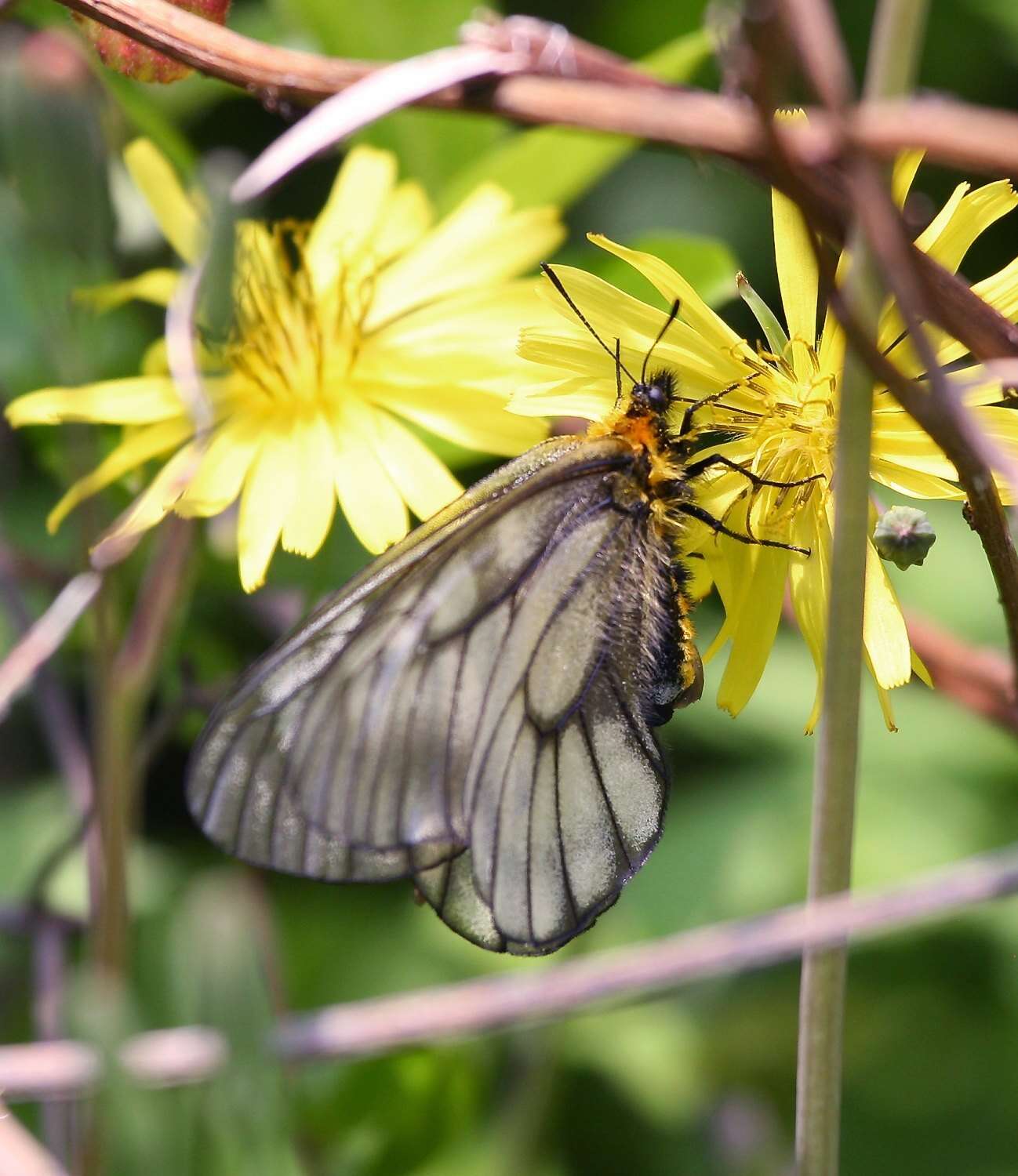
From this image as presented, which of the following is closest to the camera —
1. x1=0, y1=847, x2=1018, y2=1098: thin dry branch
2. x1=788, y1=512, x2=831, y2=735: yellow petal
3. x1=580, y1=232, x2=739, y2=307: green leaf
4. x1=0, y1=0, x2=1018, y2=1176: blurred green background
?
x1=0, y1=847, x2=1018, y2=1098: thin dry branch

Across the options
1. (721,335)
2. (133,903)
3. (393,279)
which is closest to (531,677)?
(721,335)

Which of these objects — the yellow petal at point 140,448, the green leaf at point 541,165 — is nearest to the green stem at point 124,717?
the yellow petal at point 140,448

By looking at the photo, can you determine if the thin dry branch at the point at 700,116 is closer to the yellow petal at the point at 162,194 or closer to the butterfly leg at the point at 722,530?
the butterfly leg at the point at 722,530

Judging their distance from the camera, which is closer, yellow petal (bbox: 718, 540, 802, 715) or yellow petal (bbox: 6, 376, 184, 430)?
yellow petal (bbox: 718, 540, 802, 715)

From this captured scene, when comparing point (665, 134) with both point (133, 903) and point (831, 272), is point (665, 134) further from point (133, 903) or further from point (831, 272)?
point (133, 903)

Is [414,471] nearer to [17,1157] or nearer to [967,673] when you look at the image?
[967,673]

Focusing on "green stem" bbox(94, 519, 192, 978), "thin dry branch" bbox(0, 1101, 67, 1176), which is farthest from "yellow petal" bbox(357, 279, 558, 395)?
"thin dry branch" bbox(0, 1101, 67, 1176)

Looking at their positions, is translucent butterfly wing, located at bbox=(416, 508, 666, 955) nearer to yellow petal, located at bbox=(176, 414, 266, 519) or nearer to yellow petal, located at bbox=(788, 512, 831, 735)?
yellow petal, located at bbox=(788, 512, 831, 735)
